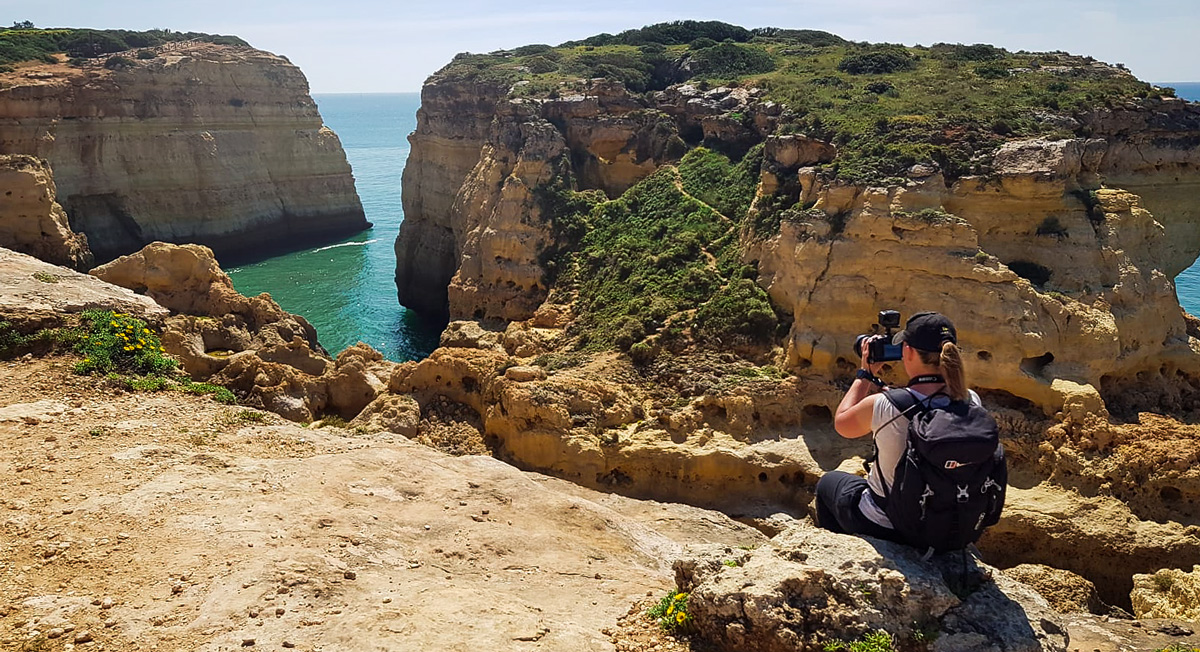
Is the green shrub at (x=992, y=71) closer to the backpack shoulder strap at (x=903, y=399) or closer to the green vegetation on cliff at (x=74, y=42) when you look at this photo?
the backpack shoulder strap at (x=903, y=399)

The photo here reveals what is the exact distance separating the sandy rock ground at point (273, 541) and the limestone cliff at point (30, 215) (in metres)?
18.8

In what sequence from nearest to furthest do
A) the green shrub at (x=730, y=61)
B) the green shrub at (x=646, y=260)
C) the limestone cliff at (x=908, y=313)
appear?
1. the limestone cliff at (x=908, y=313)
2. the green shrub at (x=646, y=260)
3. the green shrub at (x=730, y=61)

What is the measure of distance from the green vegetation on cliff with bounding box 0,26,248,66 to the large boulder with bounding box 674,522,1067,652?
54541 mm

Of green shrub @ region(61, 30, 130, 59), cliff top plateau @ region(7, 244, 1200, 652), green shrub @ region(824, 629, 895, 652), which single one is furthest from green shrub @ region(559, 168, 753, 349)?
green shrub @ region(61, 30, 130, 59)

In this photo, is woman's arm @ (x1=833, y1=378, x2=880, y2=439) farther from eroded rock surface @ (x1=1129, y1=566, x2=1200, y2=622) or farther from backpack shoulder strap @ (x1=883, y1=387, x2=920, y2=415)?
eroded rock surface @ (x1=1129, y1=566, x2=1200, y2=622)

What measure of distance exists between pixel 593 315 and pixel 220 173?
39.3 meters

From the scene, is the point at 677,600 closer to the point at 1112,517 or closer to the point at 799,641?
the point at 799,641

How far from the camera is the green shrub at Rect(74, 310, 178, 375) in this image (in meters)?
13.8

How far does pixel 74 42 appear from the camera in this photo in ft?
174

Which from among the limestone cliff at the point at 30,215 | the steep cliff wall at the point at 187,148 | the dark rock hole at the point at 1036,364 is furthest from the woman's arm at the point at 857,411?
the steep cliff wall at the point at 187,148

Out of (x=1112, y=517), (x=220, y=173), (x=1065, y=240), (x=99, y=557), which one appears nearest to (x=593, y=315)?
(x=1065, y=240)

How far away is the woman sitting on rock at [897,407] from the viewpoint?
6.23 meters

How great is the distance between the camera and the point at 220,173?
174ft

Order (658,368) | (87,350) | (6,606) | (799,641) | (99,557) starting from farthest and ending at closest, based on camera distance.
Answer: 1. (658,368)
2. (87,350)
3. (99,557)
4. (6,606)
5. (799,641)
